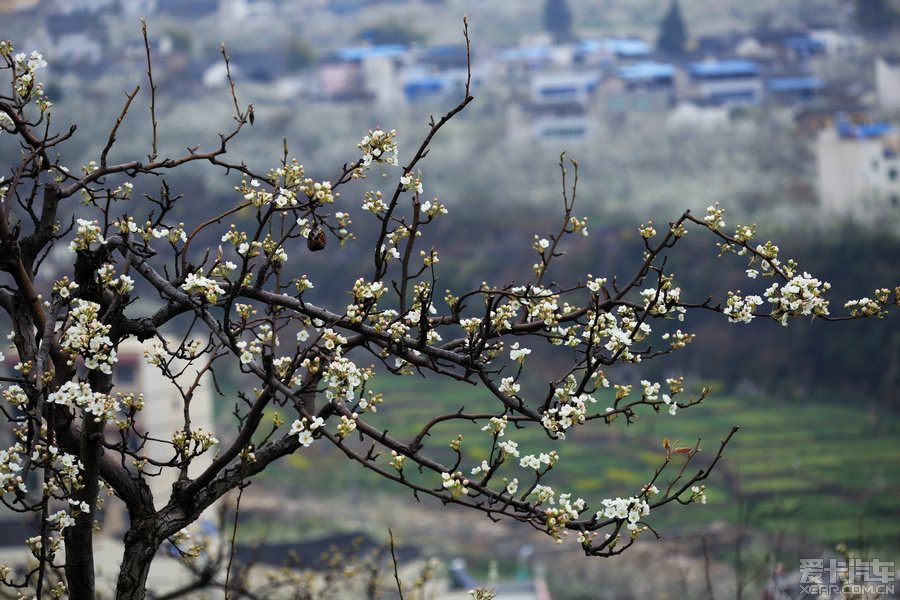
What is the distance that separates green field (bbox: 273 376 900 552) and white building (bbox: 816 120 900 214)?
349 inches

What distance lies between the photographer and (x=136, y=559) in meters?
3.04

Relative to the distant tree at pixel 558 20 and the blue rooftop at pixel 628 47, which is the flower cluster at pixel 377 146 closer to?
the blue rooftop at pixel 628 47

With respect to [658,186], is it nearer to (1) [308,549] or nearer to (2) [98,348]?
(1) [308,549]

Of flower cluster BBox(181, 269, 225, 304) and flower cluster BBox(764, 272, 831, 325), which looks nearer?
flower cluster BBox(181, 269, 225, 304)

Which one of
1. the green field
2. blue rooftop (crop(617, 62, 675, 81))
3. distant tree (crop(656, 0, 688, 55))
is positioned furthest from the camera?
distant tree (crop(656, 0, 688, 55))

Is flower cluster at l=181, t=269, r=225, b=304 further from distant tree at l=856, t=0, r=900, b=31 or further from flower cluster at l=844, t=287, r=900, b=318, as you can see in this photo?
distant tree at l=856, t=0, r=900, b=31

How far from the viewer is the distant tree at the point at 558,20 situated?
204 feet

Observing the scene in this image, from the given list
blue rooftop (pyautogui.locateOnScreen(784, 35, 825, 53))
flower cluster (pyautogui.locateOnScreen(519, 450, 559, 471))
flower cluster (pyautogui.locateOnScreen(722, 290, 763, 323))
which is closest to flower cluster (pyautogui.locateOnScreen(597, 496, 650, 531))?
flower cluster (pyautogui.locateOnScreen(519, 450, 559, 471))

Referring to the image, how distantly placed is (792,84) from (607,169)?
36.1 feet

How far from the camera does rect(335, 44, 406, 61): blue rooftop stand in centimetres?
5838

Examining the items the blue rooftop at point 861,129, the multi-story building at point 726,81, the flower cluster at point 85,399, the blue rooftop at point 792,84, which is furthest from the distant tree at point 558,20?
the flower cluster at point 85,399

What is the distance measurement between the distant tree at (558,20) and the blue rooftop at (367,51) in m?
7.10

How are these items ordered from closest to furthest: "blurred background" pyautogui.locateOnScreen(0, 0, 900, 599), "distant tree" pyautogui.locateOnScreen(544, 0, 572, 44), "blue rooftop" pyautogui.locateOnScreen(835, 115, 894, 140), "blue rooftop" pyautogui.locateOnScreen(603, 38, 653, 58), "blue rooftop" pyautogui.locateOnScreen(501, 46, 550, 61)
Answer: "blurred background" pyautogui.locateOnScreen(0, 0, 900, 599), "blue rooftop" pyautogui.locateOnScreen(835, 115, 894, 140), "blue rooftop" pyautogui.locateOnScreen(501, 46, 550, 61), "blue rooftop" pyautogui.locateOnScreen(603, 38, 653, 58), "distant tree" pyautogui.locateOnScreen(544, 0, 572, 44)

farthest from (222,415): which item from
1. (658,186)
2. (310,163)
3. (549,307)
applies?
(549,307)
